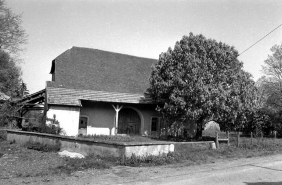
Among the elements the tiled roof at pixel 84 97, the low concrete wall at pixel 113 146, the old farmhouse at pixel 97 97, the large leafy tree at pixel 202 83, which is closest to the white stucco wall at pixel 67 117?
the old farmhouse at pixel 97 97

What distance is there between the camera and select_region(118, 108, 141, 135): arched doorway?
2278 cm

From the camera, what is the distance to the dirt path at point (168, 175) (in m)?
→ 7.59

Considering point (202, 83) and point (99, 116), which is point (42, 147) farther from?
point (202, 83)

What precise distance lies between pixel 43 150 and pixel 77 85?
841cm

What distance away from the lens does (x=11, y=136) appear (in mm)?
17797

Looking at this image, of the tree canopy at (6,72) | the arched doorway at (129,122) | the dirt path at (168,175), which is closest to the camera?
the dirt path at (168,175)

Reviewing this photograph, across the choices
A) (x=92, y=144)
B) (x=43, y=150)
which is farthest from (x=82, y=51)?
(x=92, y=144)

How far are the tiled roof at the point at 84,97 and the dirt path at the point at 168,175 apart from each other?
10.5m

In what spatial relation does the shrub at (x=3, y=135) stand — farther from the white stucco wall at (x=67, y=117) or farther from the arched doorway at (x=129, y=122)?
the arched doorway at (x=129, y=122)

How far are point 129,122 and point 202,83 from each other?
28.0ft

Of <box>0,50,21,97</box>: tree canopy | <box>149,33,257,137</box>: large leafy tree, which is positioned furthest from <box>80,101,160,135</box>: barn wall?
<box>0,50,21,97</box>: tree canopy

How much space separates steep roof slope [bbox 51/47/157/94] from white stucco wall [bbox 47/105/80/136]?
8.00ft

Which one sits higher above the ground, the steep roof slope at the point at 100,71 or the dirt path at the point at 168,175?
the steep roof slope at the point at 100,71


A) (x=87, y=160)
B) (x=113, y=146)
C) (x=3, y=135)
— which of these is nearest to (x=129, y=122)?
(x=3, y=135)
